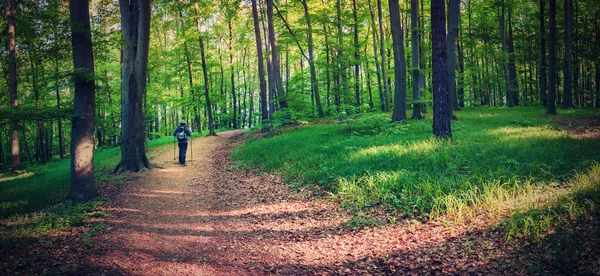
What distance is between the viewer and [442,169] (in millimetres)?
6617

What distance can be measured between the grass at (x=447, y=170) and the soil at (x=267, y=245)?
1.62 feet

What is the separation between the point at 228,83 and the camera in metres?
37.9

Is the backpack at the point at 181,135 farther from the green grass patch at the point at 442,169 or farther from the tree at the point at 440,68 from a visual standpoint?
the tree at the point at 440,68

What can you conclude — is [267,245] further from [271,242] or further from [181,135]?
[181,135]

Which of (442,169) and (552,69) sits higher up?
(552,69)

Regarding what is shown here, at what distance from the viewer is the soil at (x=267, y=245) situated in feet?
12.7

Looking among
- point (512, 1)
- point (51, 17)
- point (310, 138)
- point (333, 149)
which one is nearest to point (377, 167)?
point (333, 149)

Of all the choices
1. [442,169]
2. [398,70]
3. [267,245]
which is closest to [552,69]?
[398,70]

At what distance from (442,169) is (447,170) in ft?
0.85

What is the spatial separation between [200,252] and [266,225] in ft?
4.97

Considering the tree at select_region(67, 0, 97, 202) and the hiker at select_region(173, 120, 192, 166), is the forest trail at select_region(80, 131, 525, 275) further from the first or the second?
the hiker at select_region(173, 120, 192, 166)

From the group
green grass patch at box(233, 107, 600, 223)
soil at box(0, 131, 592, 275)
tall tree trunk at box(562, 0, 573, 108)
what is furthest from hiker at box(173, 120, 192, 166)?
tall tree trunk at box(562, 0, 573, 108)

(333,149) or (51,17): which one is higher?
(51,17)

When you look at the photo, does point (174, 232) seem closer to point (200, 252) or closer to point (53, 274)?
point (200, 252)
